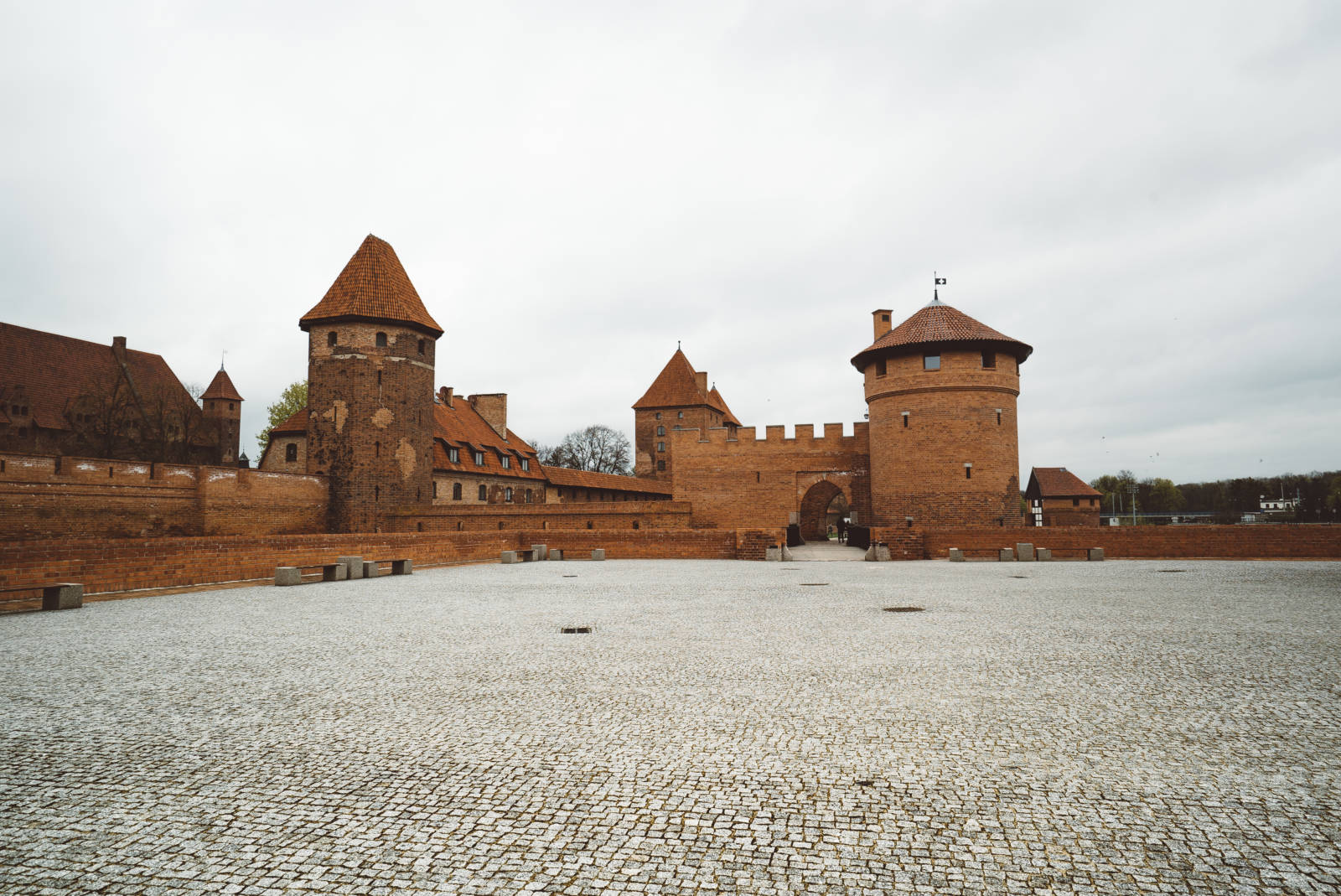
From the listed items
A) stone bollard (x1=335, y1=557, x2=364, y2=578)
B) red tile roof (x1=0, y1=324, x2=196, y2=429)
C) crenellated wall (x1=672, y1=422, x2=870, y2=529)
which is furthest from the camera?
red tile roof (x1=0, y1=324, x2=196, y2=429)

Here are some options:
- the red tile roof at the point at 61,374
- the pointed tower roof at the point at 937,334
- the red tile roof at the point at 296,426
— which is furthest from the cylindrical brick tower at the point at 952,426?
the red tile roof at the point at 61,374

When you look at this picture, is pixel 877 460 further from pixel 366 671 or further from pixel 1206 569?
pixel 366 671

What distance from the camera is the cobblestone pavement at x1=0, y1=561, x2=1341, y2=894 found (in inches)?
119

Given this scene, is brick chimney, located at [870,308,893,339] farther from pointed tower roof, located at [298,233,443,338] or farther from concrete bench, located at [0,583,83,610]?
concrete bench, located at [0,583,83,610]

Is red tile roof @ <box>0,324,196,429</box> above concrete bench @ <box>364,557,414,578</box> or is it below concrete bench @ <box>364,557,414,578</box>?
above

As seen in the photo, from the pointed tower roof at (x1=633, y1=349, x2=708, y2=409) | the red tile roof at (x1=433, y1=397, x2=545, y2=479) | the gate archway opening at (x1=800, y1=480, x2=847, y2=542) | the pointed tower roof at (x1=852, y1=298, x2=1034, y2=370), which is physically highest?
the pointed tower roof at (x1=633, y1=349, x2=708, y2=409)

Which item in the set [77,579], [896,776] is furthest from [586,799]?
[77,579]

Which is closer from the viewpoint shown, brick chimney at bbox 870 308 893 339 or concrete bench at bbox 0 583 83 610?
concrete bench at bbox 0 583 83 610

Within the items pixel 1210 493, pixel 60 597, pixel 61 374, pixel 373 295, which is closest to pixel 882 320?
pixel 373 295

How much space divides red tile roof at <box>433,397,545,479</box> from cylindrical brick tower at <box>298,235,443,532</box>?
4.56 metres

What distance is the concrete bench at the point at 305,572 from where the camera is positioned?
15195mm

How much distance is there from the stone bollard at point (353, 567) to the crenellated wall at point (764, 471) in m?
20.0

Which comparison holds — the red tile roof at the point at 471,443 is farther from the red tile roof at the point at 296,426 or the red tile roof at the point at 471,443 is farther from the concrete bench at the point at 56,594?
the concrete bench at the point at 56,594

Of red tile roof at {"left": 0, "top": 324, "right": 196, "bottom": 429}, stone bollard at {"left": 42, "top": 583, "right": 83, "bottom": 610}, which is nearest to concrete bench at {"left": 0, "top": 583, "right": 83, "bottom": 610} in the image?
stone bollard at {"left": 42, "top": 583, "right": 83, "bottom": 610}
